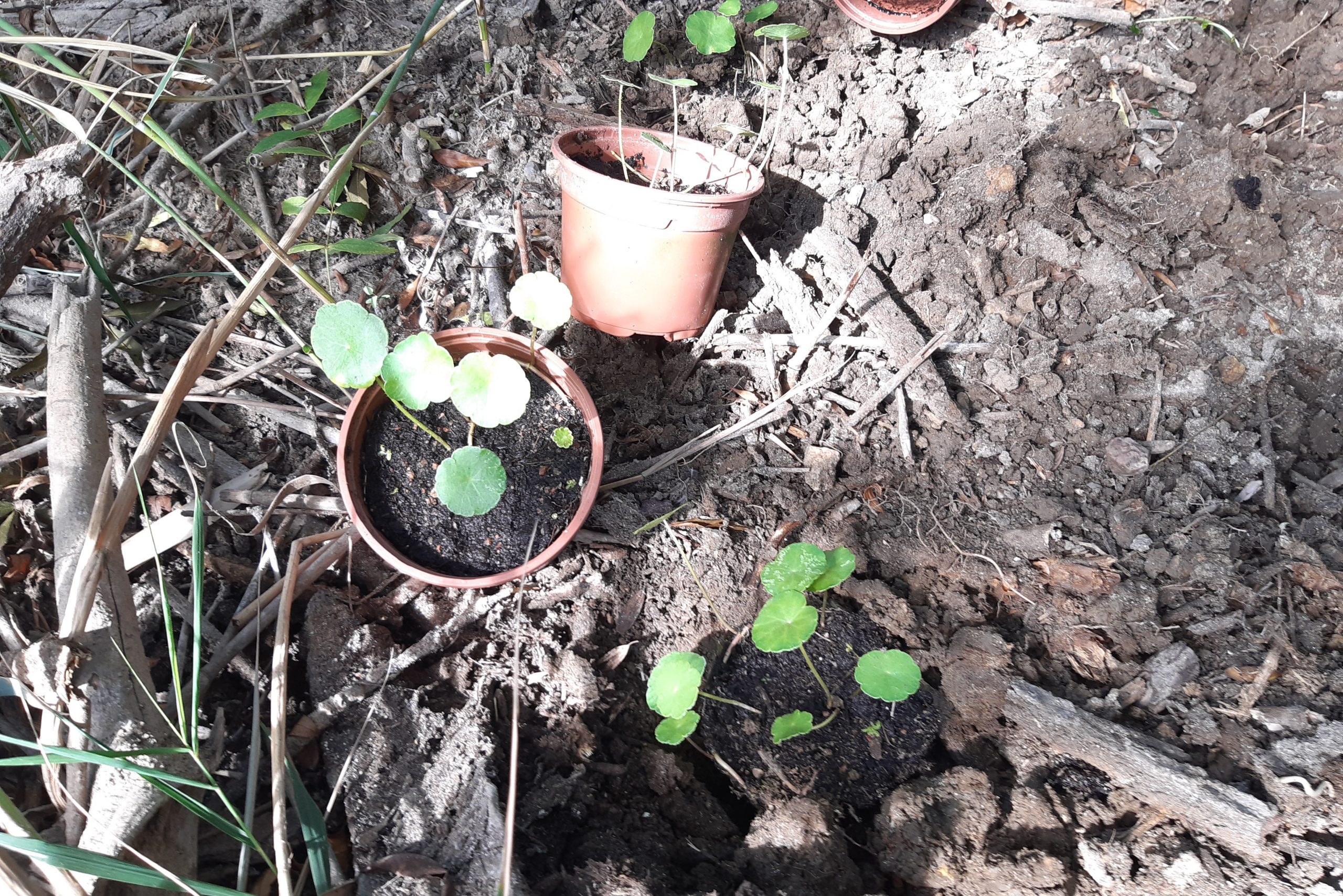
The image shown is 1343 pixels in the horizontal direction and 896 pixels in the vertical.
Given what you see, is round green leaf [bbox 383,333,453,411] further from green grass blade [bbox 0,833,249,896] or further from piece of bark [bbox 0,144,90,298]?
A: green grass blade [bbox 0,833,249,896]

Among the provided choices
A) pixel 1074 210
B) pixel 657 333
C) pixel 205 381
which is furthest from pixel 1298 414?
pixel 205 381

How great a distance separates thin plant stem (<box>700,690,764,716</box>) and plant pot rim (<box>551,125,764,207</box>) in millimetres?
1043

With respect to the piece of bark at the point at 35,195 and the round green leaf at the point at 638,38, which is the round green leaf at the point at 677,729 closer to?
the piece of bark at the point at 35,195

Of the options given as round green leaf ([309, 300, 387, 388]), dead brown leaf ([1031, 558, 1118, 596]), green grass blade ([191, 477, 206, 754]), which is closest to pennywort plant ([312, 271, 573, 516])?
round green leaf ([309, 300, 387, 388])

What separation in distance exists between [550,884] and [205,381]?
1280mm

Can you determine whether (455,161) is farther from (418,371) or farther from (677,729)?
(677,729)

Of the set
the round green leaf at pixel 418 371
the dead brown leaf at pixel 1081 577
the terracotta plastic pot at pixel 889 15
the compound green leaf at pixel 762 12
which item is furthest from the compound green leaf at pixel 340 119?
the dead brown leaf at pixel 1081 577

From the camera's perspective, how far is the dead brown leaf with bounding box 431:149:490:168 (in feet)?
6.84

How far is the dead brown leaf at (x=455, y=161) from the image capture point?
6.84ft

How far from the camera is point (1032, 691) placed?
131 cm

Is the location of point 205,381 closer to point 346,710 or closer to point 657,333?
point 346,710

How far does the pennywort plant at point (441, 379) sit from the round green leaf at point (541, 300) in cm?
15

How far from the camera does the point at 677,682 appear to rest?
4.14 ft

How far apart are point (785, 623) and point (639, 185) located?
107 centimetres
